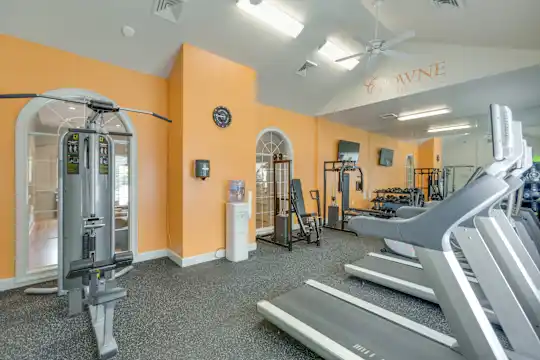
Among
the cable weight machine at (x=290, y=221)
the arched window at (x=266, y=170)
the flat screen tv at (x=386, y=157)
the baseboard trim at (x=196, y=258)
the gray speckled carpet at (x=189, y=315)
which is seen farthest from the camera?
the flat screen tv at (x=386, y=157)

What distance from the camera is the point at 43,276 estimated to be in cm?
340

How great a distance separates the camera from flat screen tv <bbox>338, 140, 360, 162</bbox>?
24.9 ft

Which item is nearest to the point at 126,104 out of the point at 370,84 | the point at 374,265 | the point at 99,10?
the point at 99,10

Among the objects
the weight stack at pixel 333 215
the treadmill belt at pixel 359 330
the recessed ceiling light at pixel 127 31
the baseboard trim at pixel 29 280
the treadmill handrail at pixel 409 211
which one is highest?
the recessed ceiling light at pixel 127 31

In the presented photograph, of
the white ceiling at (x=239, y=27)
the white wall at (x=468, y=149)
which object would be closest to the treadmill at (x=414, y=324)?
the white ceiling at (x=239, y=27)

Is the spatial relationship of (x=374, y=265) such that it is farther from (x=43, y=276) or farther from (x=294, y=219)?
(x=43, y=276)

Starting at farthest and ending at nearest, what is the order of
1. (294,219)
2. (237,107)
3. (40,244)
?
(294,219)
(237,107)
(40,244)

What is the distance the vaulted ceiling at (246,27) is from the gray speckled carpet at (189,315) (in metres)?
3.19

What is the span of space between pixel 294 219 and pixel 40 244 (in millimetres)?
4892

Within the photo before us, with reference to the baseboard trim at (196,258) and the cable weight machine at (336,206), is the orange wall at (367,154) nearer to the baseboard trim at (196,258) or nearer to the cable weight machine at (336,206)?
the cable weight machine at (336,206)

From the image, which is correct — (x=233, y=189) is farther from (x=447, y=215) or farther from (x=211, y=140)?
(x=447, y=215)

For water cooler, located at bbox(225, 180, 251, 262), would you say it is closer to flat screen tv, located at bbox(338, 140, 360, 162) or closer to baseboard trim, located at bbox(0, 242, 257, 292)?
baseboard trim, located at bbox(0, 242, 257, 292)

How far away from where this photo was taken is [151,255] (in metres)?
4.23

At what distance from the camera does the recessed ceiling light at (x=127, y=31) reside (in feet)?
11.2
